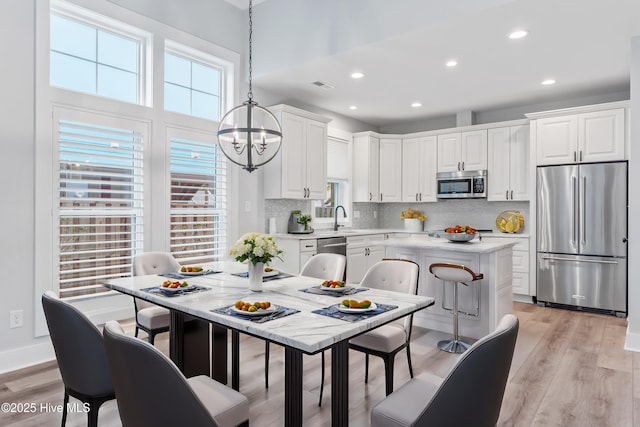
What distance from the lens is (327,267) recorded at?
3.23 meters

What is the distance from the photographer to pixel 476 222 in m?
6.44

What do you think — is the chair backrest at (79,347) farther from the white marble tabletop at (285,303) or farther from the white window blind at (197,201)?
the white window blind at (197,201)

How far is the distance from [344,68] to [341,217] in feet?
9.02

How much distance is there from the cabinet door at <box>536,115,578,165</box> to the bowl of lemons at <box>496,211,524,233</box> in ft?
3.13

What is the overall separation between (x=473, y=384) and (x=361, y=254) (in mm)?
4406

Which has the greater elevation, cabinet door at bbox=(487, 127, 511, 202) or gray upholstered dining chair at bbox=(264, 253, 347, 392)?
cabinet door at bbox=(487, 127, 511, 202)

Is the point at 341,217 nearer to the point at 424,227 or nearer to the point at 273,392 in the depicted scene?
the point at 424,227

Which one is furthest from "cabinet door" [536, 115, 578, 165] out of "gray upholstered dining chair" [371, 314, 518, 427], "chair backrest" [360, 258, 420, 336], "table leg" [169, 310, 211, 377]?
"table leg" [169, 310, 211, 377]

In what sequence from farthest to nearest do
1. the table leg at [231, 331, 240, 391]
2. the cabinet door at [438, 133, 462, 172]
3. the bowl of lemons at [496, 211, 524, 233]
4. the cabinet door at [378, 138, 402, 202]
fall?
the cabinet door at [378, 138, 402, 202] → the cabinet door at [438, 133, 462, 172] → the bowl of lemons at [496, 211, 524, 233] → the table leg at [231, 331, 240, 391]

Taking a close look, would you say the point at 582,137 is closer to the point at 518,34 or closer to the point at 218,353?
the point at 518,34

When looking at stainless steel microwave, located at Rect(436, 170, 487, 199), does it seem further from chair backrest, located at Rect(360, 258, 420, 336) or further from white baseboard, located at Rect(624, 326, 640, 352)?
chair backrest, located at Rect(360, 258, 420, 336)

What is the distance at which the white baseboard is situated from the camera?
11.6ft

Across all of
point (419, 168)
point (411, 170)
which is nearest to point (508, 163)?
point (419, 168)

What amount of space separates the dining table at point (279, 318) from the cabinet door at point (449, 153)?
4361 millimetres
